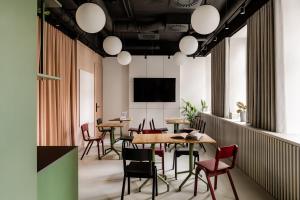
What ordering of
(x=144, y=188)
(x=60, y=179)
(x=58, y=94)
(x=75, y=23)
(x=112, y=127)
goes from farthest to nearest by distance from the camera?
1. (x=112, y=127)
2. (x=75, y=23)
3. (x=58, y=94)
4. (x=144, y=188)
5. (x=60, y=179)

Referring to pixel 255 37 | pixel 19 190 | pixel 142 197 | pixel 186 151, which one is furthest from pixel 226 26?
pixel 19 190

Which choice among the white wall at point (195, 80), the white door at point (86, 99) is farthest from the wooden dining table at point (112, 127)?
the white wall at point (195, 80)

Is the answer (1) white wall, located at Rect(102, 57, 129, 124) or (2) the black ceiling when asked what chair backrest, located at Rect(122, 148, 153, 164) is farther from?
(1) white wall, located at Rect(102, 57, 129, 124)

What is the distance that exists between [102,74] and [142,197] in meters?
6.74

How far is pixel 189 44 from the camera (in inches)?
181

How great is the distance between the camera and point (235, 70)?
20.9ft

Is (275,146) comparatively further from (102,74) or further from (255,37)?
(102,74)

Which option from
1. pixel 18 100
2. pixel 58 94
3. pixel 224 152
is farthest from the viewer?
pixel 58 94

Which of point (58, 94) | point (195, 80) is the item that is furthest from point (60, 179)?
point (195, 80)

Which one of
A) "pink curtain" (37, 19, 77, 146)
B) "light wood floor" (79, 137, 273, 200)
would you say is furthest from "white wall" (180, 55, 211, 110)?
Result: "light wood floor" (79, 137, 273, 200)

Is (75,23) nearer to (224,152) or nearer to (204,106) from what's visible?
(224,152)

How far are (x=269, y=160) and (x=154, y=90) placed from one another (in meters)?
6.00

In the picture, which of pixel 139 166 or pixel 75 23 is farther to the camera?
pixel 75 23

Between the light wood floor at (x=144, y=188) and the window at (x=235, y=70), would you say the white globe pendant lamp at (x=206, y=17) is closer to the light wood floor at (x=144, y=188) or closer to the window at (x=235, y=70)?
the light wood floor at (x=144, y=188)
